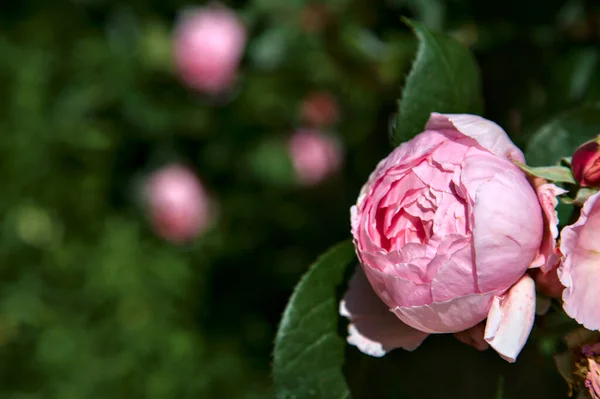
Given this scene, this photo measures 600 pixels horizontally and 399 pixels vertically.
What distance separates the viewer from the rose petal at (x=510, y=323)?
535 millimetres

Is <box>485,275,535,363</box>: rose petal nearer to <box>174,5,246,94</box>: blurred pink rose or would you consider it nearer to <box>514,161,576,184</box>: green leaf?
<box>514,161,576,184</box>: green leaf

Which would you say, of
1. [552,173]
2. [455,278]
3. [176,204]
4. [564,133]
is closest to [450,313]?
[455,278]

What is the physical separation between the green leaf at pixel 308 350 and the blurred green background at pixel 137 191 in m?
0.65

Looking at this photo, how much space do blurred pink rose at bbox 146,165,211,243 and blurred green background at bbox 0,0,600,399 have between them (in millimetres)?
67

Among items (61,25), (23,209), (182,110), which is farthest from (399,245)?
(61,25)

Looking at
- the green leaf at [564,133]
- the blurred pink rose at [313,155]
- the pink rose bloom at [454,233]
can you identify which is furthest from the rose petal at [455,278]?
the blurred pink rose at [313,155]

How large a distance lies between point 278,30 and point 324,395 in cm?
89

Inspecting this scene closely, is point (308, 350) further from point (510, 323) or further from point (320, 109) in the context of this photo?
point (320, 109)

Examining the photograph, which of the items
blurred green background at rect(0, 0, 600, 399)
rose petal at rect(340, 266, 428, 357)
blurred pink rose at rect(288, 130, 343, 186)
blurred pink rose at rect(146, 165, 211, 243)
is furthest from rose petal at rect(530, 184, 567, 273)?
blurred pink rose at rect(146, 165, 211, 243)

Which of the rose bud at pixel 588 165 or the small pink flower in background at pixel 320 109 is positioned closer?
the rose bud at pixel 588 165

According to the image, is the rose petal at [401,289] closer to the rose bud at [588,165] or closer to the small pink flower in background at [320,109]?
the rose bud at [588,165]

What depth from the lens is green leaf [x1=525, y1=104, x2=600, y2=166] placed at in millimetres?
735

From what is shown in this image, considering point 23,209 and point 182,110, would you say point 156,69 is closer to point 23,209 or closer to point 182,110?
point 182,110

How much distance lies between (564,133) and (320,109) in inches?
39.5
